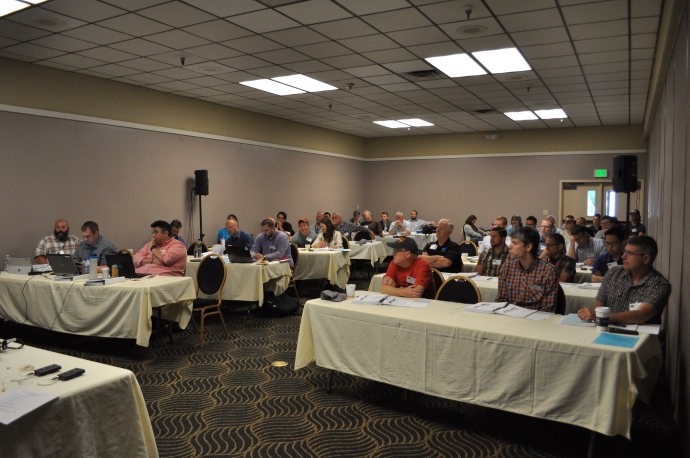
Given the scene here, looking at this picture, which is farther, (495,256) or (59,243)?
(59,243)

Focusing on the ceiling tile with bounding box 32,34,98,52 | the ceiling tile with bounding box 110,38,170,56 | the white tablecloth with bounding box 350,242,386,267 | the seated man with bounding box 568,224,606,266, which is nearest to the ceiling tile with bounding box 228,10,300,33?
the ceiling tile with bounding box 110,38,170,56

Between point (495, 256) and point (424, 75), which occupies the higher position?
point (424, 75)

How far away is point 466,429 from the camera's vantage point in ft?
12.4

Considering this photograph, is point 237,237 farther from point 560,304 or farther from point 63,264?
point 560,304

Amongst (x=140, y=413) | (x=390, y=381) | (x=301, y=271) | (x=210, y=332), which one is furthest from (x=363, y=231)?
(x=140, y=413)

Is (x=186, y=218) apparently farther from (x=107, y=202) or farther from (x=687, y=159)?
(x=687, y=159)

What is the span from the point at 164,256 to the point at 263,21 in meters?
2.98

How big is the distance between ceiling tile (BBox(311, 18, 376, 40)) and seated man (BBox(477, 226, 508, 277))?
272 cm

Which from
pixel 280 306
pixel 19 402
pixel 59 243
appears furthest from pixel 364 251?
pixel 19 402

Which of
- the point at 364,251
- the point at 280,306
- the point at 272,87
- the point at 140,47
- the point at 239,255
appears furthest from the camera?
the point at 364,251

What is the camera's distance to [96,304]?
5395 millimetres

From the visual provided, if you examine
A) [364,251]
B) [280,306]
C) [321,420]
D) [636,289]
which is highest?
[636,289]

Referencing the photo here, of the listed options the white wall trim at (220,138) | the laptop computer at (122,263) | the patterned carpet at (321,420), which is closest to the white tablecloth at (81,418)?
the patterned carpet at (321,420)
